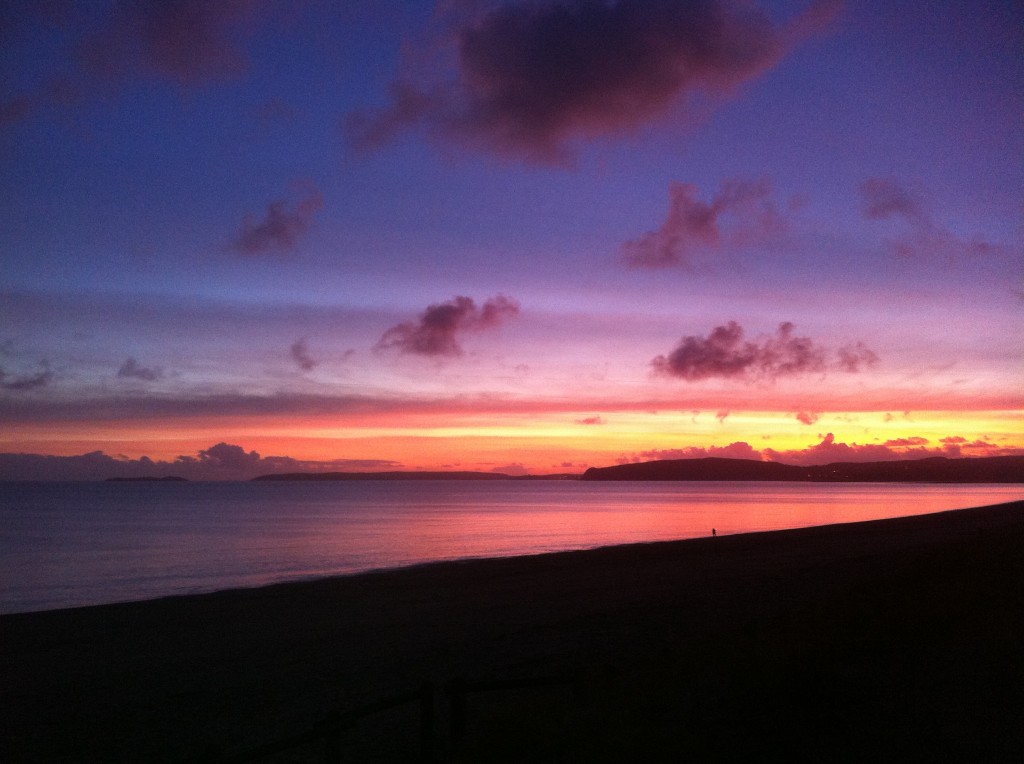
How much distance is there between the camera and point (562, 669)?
1243 cm

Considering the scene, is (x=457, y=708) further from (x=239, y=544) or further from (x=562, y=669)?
(x=239, y=544)

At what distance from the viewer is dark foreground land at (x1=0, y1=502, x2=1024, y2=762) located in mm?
7438

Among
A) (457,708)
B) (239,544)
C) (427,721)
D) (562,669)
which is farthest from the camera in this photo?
(239,544)

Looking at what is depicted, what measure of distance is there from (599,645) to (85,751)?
811cm

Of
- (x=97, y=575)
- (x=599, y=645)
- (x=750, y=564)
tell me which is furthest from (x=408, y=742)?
(x=97, y=575)

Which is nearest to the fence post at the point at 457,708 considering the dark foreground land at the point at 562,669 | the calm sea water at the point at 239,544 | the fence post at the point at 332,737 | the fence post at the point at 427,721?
the dark foreground land at the point at 562,669

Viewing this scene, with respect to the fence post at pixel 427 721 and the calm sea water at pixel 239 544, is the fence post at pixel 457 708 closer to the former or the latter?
the fence post at pixel 427 721

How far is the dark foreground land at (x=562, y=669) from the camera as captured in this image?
7.44 metres

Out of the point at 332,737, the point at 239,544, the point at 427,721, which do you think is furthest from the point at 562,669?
the point at 239,544

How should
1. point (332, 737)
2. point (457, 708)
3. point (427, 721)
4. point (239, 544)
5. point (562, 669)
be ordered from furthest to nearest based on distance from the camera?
point (239, 544), point (562, 669), point (457, 708), point (427, 721), point (332, 737)

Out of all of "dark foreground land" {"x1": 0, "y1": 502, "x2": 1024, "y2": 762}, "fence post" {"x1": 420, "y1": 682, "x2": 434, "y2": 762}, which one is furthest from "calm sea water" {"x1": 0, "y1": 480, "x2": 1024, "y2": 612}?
"fence post" {"x1": 420, "y1": 682, "x2": 434, "y2": 762}

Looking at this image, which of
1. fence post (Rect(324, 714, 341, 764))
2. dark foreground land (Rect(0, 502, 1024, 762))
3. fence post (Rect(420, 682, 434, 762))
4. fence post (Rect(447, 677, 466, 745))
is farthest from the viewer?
fence post (Rect(447, 677, 466, 745))

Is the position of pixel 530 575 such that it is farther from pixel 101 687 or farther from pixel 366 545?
pixel 366 545

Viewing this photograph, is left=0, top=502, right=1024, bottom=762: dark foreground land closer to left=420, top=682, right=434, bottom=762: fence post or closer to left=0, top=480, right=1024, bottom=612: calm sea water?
left=420, top=682, right=434, bottom=762: fence post
